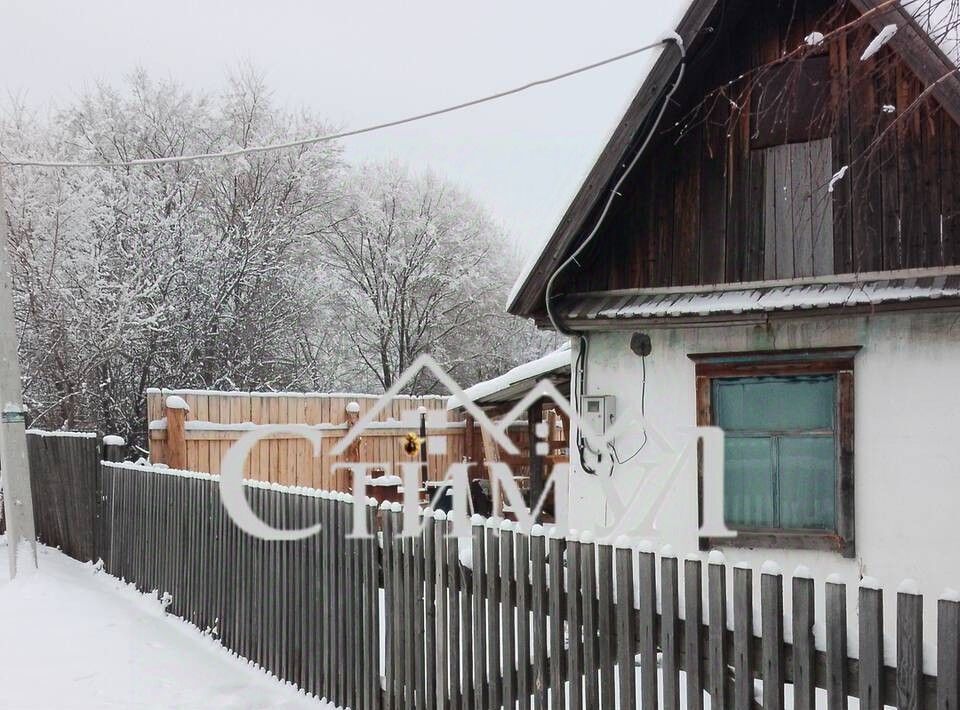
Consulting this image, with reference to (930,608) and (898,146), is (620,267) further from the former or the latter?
(930,608)

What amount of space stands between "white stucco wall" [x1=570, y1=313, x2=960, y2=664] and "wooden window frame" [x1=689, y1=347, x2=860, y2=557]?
0.17 ft

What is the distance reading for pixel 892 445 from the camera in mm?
5902

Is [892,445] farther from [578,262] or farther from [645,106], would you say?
[645,106]

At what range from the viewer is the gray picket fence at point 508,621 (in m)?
3.10

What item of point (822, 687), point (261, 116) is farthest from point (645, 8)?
point (822, 687)

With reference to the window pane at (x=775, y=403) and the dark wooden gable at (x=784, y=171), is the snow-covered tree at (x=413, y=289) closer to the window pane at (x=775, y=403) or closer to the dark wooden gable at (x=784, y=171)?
the dark wooden gable at (x=784, y=171)

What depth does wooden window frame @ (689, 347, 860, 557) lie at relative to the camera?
6031 millimetres

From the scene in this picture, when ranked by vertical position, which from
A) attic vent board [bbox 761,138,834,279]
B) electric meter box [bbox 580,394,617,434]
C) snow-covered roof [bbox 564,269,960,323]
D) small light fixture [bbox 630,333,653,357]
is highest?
attic vent board [bbox 761,138,834,279]

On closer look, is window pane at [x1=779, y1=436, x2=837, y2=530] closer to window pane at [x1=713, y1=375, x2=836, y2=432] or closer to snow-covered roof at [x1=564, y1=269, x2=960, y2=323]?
window pane at [x1=713, y1=375, x2=836, y2=432]

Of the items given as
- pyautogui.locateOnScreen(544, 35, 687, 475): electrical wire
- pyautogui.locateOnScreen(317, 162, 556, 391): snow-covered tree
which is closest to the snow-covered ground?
pyautogui.locateOnScreen(544, 35, 687, 475): electrical wire

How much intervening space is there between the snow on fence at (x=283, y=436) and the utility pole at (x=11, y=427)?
272 centimetres

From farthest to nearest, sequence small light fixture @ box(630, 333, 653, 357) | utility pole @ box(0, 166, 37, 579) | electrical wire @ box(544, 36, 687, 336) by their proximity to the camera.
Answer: utility pole @ box(0, 166, 37, 579) → small light fixture @ box(630, 333, 653, 357) → electrical wire @ box(544, 36, 687, 336)

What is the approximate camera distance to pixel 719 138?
662 cm

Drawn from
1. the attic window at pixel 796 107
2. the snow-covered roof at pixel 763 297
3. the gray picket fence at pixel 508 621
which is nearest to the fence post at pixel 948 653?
the gray picket fence at pixel 508 621
